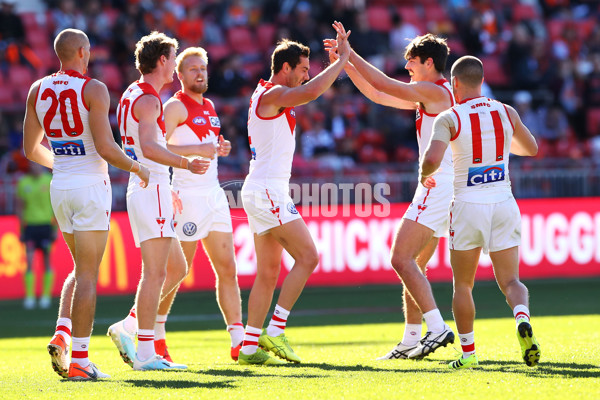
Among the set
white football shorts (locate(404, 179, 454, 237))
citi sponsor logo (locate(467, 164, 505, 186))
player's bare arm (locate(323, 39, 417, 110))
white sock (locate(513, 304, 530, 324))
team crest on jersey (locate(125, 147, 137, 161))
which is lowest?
white sock (locate(513, 304, 530, 324))

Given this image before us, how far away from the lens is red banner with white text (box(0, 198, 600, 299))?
51.3ft

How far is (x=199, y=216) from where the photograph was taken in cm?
838

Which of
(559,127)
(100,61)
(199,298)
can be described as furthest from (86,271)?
(559,127)

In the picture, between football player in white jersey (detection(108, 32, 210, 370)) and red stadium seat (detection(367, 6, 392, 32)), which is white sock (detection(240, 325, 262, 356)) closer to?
football player in white jersey (detection(108, 32, 210, 370))

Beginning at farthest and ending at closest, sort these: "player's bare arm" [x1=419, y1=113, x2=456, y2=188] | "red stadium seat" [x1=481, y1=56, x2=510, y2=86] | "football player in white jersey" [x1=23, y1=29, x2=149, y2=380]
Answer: "red stadium seat" [x1=481, y1=56, x2=510, y2=86] < "football player in white jersey" [x1=23, y1=29, x2=149, y2=380] < "player's bare arm" [x1=419, y1=113, x2=456, y2=188]

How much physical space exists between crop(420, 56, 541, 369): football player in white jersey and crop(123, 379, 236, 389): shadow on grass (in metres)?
1.85

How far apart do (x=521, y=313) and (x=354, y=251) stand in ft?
32.0

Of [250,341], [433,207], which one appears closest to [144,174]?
[250,341]

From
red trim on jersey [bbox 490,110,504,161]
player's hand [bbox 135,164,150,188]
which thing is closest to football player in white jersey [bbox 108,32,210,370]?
player's hand [bbox 135,164,150,188]

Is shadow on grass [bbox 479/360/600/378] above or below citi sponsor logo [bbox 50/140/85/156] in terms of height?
below

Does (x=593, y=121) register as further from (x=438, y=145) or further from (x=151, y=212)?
(x=151, y=212)

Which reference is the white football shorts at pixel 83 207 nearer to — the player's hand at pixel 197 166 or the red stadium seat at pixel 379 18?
the player's hand at pixel 197 166

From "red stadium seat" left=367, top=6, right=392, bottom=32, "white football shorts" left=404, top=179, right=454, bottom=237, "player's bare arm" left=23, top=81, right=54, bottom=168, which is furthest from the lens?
"red stadium seat" left=367, top=6, right=392, bottom=32

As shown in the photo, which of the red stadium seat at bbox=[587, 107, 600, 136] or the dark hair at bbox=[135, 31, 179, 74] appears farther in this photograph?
the red stadium seat at bbox=[587, 107, 600, 136]
